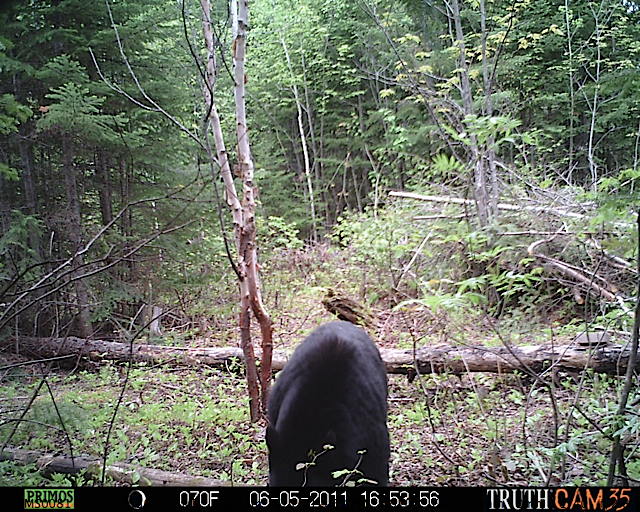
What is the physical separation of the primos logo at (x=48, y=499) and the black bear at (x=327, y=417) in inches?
42.3

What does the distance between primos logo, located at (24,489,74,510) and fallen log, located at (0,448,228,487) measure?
68 centimetres

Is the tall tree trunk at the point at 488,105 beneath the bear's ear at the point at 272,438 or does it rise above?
above

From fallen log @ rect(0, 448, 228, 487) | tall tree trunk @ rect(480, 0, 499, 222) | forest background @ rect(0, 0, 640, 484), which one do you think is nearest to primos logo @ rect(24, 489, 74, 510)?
fallen log @ rect(0, 448, 228, 487)

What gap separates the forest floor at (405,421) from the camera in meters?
2.82

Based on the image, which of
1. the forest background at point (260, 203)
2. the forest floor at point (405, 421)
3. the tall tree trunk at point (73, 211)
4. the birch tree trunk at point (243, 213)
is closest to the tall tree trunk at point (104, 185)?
the forest background at point (260, 203)

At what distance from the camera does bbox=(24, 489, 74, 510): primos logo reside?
86.3 inches

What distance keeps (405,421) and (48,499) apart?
288cm

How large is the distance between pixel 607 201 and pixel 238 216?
2.97 m

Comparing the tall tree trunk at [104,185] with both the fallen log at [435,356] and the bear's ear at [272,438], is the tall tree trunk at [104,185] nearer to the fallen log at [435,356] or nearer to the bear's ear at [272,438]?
the fallen log at [435,356]

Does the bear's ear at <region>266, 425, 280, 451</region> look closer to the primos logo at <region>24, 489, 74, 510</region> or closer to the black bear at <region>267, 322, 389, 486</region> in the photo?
the black bear at <region>267, 322, 389, 486</region>

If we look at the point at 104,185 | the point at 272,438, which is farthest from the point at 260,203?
the point at 272,438

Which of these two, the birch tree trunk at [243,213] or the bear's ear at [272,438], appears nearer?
the bear's ear at [272,438]

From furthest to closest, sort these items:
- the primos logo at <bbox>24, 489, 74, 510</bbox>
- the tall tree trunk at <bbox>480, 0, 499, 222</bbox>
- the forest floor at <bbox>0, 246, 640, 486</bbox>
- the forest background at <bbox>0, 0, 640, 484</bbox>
→ 1. the tall tree trunk at <bbox>480, 0, 499, 222</bbox>
2. the forest background at <bbox>0, 0, 640, 484</bbox>
3. the forest floor at <bbox>0, 246, 640, 486</bbox>
4. the primos logo at <bbox>24, 489, 74, 510</bbox>

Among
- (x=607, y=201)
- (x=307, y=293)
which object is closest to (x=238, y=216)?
(x=607, y=201)
